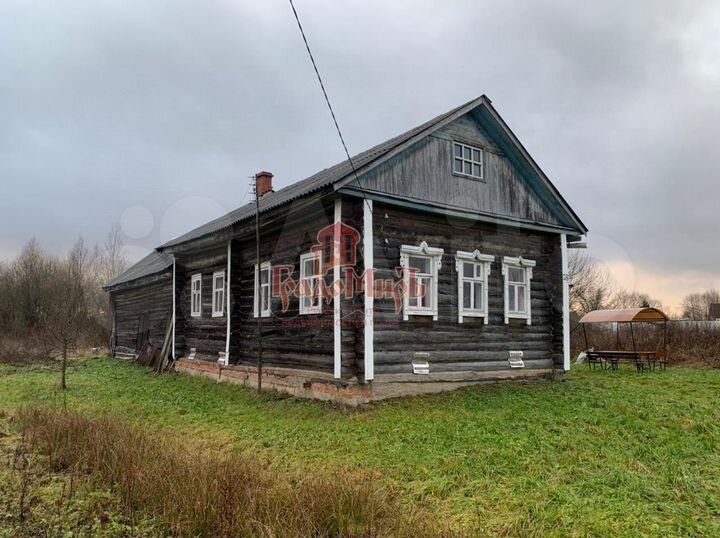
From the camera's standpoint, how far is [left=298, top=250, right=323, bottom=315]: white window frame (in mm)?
11125

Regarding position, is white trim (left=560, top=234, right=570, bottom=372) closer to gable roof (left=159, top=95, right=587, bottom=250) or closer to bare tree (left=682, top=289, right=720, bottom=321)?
gable roof (left=159, top=95, right=587, bottom=250)

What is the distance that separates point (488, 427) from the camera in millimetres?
8391

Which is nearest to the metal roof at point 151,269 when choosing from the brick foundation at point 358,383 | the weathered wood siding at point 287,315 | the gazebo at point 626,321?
the weathered wood siding at point 287,315

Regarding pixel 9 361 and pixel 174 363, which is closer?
pixel 174 363

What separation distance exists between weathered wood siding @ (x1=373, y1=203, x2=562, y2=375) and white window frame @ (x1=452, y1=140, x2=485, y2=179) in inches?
47.8

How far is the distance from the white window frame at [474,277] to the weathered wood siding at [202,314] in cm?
686

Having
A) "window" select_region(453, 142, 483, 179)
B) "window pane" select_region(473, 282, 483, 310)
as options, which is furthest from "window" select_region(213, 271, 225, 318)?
"window" select_region(453, 142, 483, 179)

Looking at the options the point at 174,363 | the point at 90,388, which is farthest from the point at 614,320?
the point at 90,388

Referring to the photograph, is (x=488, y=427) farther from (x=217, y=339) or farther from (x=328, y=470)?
(x=217, y=339)

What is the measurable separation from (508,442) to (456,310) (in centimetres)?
468

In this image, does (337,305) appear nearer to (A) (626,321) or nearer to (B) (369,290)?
(B) (369,290)

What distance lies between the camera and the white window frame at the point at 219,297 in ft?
50.3

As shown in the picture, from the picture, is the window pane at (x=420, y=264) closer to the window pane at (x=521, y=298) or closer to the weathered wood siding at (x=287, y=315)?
the weathered wood siding at (x=287, y=315)

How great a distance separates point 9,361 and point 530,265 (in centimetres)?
2095
